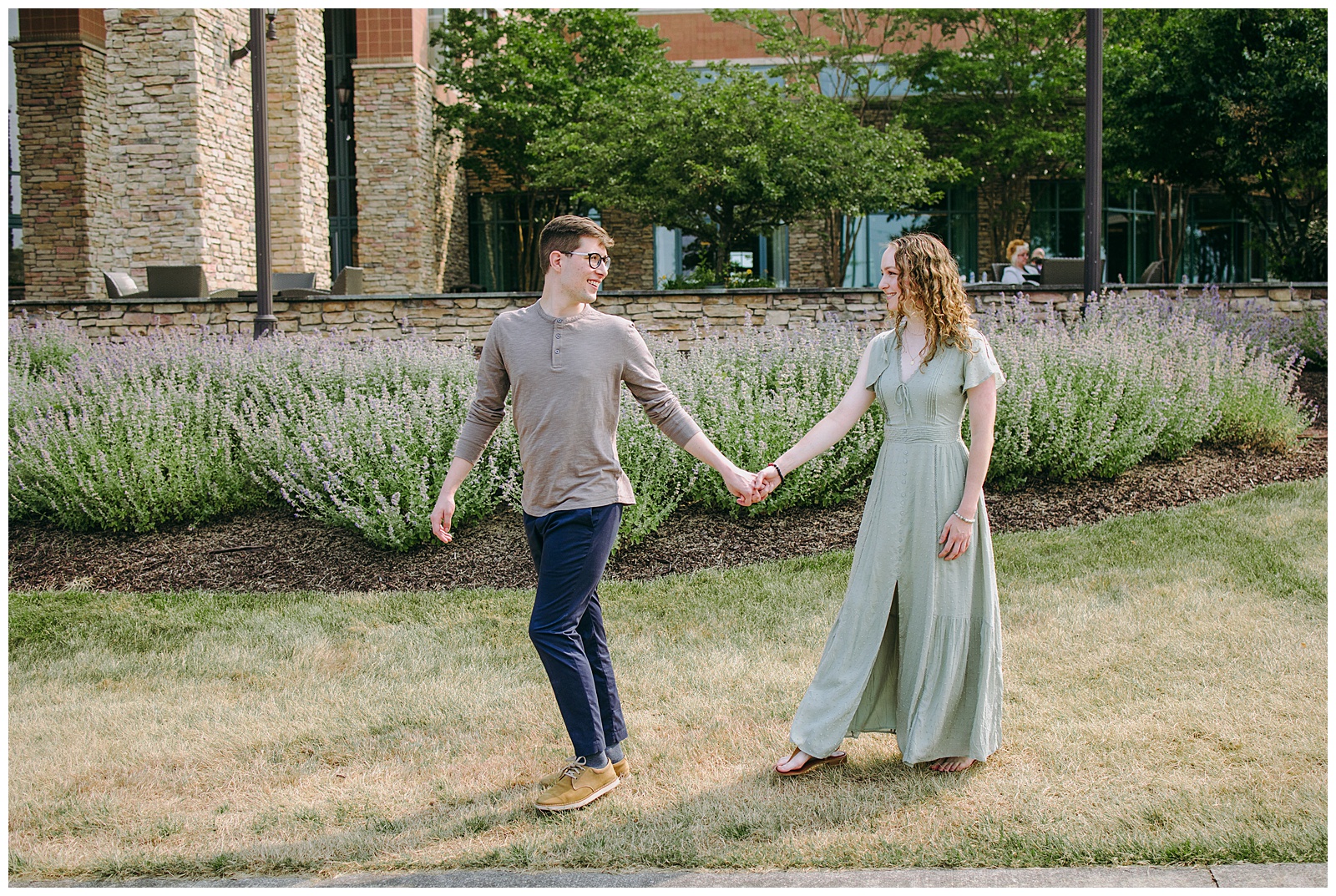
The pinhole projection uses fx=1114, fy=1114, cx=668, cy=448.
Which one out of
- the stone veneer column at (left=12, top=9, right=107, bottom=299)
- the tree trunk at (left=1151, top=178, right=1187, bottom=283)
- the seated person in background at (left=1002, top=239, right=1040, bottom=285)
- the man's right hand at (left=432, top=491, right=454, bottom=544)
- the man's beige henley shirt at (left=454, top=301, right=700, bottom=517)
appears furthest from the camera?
the tree trunk at (left=1151, top=178, right=1187, bottom=283)

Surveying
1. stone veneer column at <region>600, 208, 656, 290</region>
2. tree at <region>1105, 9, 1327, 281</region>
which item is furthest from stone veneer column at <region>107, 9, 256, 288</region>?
tree at <region>1105, 9, 1327, 281</region>

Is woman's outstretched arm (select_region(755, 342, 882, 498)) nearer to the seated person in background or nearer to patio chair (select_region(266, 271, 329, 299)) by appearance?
the seated person in background

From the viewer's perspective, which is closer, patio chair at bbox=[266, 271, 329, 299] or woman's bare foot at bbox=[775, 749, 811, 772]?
woman's bare foot at bbox=[775, 749, 811, 772]

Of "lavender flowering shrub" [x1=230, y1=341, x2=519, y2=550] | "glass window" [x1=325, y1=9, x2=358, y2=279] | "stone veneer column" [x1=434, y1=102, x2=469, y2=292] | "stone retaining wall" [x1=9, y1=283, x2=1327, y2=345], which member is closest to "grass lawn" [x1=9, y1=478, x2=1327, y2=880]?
"lavender flowering shrub" [x1=230, y1=341, x2=519, y2=550]

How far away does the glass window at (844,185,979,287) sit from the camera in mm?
27453

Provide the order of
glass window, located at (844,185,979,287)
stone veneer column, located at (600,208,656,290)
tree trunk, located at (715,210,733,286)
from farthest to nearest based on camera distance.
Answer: stone veneer column, located at (600,208,656,290) < glass window, located at (844,185,979,287) < tree trunk, located at (715,210,733,286)

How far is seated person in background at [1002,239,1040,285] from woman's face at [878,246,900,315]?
416 inches

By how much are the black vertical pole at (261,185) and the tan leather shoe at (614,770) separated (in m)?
8.88

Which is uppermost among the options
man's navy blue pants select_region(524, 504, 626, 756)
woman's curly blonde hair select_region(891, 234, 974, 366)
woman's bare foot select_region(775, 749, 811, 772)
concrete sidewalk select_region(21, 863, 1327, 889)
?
woman's curly blonde hair select_region(891, 234, 974, 366)

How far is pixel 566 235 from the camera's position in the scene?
3.62m

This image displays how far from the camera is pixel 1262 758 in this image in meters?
3.85

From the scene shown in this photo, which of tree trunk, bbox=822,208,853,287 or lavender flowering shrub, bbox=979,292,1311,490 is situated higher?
tree trunk, bbox=822,208,853,287

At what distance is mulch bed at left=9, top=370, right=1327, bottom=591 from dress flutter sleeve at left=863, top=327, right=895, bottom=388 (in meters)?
2.97

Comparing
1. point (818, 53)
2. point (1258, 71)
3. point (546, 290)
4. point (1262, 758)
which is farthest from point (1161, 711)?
point (818, 53)
